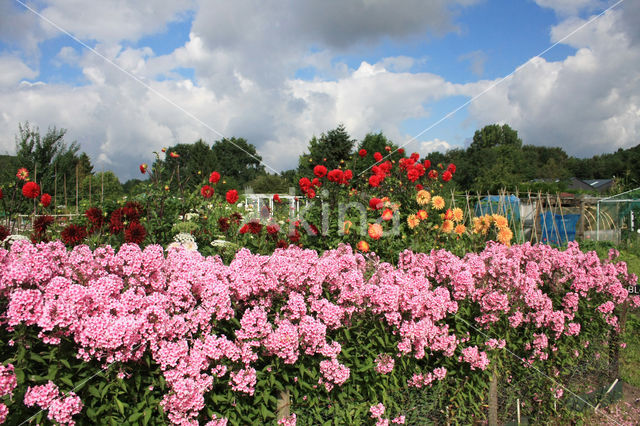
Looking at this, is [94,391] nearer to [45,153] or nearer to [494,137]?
[45,153]

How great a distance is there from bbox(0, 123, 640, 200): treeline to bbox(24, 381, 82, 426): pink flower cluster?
3320 mm

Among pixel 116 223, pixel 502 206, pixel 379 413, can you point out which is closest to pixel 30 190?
pixel 116 223

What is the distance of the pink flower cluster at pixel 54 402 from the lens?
1.64 metres

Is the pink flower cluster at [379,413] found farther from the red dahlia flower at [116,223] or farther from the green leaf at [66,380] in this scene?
the red dahlia flower at [116,223]

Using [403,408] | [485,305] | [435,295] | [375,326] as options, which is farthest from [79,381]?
[485,305]

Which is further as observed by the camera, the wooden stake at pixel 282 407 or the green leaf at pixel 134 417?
the wooden stake at pixel 282 407

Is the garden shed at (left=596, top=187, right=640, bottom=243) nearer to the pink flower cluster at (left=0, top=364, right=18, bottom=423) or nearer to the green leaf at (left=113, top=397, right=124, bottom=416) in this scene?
the green leaf at (left=113, top=397, right=124, bottom=416)

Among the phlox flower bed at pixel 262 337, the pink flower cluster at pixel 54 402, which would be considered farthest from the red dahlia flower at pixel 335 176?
the pink flower cluster at pixel 54 402

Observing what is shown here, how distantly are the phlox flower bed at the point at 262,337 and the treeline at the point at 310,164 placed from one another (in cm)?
279

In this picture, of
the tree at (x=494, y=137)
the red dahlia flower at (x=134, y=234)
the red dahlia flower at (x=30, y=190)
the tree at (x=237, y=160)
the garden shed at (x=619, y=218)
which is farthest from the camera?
the tree at (x=494, y=137)

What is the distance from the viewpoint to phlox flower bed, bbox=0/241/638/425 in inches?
69.4

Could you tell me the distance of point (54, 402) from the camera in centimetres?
164

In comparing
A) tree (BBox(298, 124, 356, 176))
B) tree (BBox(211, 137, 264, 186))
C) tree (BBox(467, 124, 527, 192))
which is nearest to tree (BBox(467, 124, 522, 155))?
tree (BBox(467, 124, 527, 192))

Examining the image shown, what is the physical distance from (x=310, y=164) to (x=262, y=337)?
26.1m
